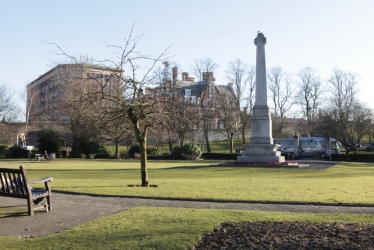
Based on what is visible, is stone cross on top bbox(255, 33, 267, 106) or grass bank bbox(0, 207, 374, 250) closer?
grass bank bbox(0, 207, 374, 250)

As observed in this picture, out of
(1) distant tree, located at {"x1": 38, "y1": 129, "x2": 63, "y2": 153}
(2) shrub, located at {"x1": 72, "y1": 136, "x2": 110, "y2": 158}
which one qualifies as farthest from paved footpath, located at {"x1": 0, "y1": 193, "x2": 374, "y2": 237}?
(1) distant tree, located at {"x1": 38, "y1": 129, "x2": 63, "y2": 153}

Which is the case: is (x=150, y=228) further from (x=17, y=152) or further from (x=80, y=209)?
(x=17, y=152)

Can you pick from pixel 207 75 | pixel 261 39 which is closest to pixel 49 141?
pixel 207 75

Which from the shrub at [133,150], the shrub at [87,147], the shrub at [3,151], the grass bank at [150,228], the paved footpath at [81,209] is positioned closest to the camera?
the grass bank at [150,228]

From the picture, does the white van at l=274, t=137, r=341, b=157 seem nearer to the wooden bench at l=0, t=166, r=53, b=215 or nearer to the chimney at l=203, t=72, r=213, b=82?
the chimney at l=203, t=72, r=213, b=82

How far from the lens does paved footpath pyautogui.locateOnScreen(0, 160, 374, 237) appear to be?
7516mm

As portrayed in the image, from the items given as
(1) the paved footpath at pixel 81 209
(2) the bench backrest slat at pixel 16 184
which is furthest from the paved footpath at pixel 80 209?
(2) the bench backrest slat at pixel 16 184

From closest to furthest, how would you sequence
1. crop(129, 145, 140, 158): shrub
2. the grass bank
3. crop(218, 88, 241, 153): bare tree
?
1. the grass bank
2. crop(129, 145, 140, 158): shrub
3. crop(218, 88, 241, 153): bare tree

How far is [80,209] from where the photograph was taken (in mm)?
9633

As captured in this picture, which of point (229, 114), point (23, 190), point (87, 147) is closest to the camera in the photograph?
point (23, 190)

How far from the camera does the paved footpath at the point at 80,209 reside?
752 cm

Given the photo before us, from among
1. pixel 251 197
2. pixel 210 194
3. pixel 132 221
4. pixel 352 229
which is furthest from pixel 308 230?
pixel 210 194

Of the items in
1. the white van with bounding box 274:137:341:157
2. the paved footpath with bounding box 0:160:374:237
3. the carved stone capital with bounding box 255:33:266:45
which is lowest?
the paved footpath with bounding box 0:160:374:237

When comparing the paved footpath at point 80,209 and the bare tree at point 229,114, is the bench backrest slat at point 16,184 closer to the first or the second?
the paved footpath at point 80,209
